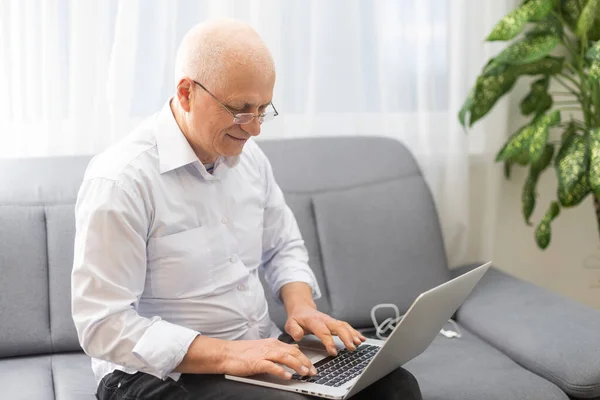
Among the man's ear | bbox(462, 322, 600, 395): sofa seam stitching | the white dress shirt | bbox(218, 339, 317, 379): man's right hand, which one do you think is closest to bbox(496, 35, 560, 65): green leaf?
bbox(462, 322, 600, 395): sofa seam stitching

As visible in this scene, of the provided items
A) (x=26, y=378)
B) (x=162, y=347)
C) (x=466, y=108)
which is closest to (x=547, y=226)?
(x=466, y=108)

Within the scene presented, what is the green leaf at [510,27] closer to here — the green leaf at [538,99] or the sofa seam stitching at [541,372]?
the green leaf at [538,99]

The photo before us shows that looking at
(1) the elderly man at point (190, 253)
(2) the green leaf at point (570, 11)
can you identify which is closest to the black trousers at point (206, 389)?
(1) the elderly man at point (190, 253)

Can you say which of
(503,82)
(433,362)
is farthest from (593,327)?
(503,82)

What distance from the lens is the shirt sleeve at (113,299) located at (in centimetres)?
161

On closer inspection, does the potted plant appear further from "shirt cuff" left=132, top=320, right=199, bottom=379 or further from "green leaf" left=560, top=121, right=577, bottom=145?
"shirt cuff" left=132, top=320, right=199, bottom=379

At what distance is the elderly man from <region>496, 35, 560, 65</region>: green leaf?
3.42 feet

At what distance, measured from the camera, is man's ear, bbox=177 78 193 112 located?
173 centimetres

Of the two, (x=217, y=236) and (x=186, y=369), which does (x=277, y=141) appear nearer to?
(x=217, y=236)

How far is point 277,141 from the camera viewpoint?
8.26ft

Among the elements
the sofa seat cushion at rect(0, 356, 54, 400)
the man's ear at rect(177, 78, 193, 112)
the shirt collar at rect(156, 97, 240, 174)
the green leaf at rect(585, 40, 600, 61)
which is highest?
the green leaf at rect(585, 40, 600, 61)

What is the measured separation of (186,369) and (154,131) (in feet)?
1.69

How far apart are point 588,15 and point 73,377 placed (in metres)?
1.81

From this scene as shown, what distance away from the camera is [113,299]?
162cm
